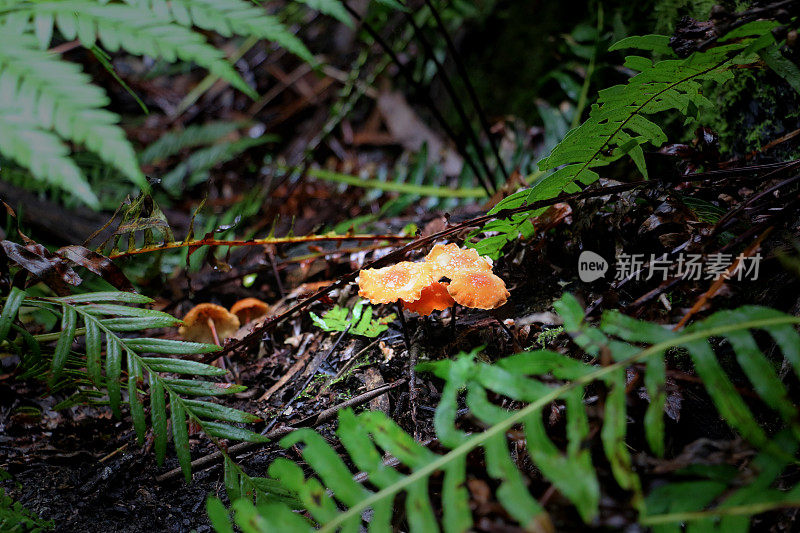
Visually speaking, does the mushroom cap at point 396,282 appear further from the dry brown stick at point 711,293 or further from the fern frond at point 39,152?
the fern frond at point 39,152

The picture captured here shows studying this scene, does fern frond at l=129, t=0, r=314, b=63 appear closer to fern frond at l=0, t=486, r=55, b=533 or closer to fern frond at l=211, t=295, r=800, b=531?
fern frond at l=211, t=295, r=800, b=531

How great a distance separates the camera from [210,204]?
432 cm

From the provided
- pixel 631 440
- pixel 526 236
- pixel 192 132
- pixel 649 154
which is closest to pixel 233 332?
pixel 526 236

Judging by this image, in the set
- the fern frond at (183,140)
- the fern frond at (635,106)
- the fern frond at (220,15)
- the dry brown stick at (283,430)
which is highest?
the fern frond at (183,140)

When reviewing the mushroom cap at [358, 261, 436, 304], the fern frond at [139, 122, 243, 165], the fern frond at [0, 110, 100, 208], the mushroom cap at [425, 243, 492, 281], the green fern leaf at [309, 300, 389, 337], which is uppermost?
the fern frond at [139, 122, 243, 165]

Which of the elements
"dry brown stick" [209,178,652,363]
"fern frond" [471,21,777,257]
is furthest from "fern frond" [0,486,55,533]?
"fern frond" [471,21,777,257]

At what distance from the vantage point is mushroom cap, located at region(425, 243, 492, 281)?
1632 millimetres

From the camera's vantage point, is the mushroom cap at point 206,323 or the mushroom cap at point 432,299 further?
the mushroom cap at point 206,323

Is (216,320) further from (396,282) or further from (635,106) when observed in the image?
(635,106)

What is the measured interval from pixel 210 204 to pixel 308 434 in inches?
147

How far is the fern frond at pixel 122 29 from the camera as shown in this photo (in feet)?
3.91

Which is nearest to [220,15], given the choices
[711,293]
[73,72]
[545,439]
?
[73,72]

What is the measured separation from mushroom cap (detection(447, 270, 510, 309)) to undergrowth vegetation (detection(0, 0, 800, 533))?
16cm

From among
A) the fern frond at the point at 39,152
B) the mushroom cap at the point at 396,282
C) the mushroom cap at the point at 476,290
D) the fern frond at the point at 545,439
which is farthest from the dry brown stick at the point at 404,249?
the fern frond at the point at 39,152
